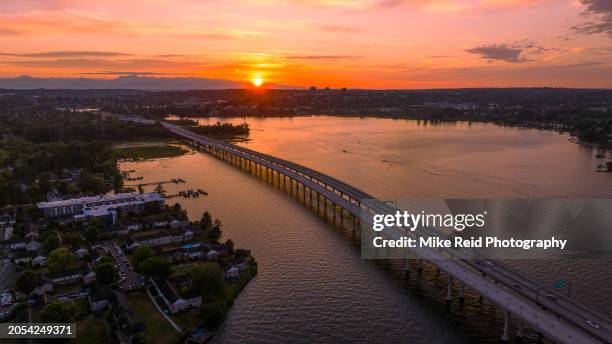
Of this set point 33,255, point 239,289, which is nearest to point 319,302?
A: point 239,289

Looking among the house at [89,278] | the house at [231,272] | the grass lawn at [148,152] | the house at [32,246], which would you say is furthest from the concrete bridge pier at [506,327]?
the grass lawn at [148,152]

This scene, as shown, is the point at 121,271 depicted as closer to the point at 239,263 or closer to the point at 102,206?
the point at 239,263

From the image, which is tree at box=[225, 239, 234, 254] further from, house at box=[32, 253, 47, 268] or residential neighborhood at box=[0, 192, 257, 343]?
house at box=[32, 253, 47, 268]

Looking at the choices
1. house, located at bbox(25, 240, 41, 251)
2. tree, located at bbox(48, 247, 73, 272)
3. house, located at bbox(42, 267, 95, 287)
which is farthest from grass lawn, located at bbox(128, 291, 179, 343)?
house, located at bbox(25, 240, 41, 251)

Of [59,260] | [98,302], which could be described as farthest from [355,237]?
[59,260]

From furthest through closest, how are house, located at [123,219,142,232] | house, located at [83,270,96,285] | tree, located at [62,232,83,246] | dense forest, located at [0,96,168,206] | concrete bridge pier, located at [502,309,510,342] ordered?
dense forest, located at [0,96,168,206] < house, located at [123,219,142,232] < tree, located at [62,232,83,246] < house, located at [83,270,96,285] < concrete bridge pier, located at [502,309,510,342]

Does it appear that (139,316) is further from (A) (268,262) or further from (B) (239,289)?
(A) (268,262)
